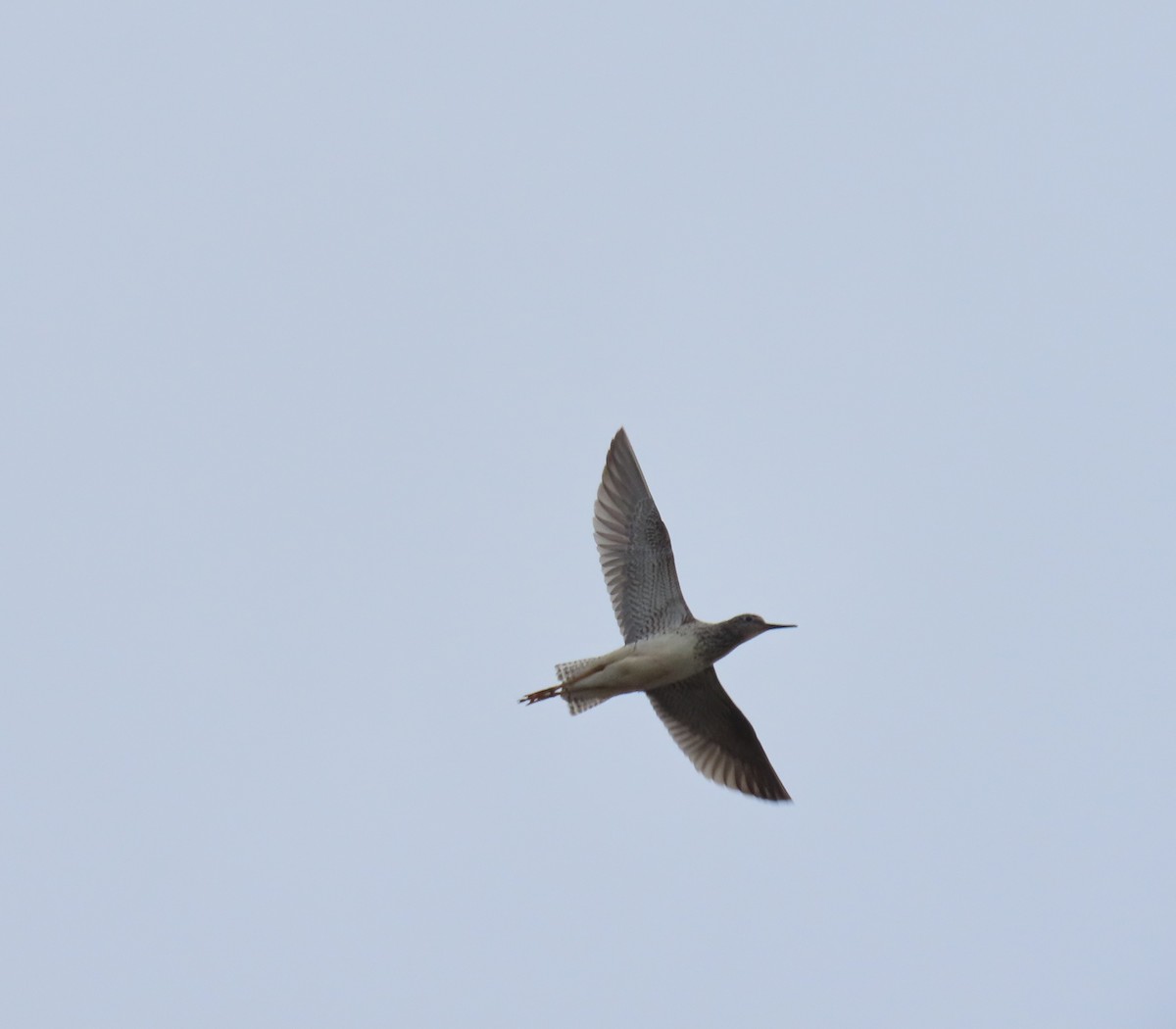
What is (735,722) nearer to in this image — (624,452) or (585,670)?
(585,670)

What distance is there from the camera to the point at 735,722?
21.6 metres

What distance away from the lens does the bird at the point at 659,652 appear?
67.3 feet

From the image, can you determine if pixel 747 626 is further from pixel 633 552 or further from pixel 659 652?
pixel 633 552

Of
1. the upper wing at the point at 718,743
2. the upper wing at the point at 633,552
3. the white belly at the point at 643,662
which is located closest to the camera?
the white belly at the point at 643,662

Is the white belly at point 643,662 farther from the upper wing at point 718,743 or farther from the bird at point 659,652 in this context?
the upper wing at point 718,743

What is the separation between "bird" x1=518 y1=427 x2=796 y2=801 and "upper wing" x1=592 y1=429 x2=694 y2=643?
0.04 ft

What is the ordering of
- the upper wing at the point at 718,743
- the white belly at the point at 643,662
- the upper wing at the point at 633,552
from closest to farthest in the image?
the white belly at the point at 643,662 < the upper wing at the point at 633,552 < the upper wing at the point at 718,743

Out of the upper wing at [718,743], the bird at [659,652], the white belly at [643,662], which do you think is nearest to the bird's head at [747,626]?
the bird at [659,652]

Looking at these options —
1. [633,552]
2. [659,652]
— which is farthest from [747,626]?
[633,552]

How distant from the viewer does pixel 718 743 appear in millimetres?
21984

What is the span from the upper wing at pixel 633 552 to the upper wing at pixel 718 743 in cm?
116

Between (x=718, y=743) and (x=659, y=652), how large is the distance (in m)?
2.17

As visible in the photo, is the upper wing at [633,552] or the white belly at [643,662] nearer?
the white belly at [643,662]

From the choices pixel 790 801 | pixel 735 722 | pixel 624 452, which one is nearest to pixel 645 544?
pixel 624 452
